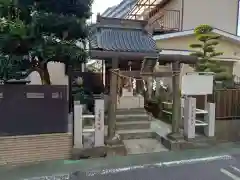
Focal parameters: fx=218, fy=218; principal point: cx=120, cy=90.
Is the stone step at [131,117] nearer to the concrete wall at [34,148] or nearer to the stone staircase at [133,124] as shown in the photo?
the stone staircase at [133,124]

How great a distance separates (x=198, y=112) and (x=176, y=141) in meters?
1.28

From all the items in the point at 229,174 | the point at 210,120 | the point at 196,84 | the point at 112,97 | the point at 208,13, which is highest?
the point at 208,13

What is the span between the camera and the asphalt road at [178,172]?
16.2ft

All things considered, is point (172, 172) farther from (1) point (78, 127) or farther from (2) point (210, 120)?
(2) point (210, 120)

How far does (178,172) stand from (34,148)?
11.8 feet

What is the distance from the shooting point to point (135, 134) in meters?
7.79

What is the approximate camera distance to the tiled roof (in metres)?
7.73

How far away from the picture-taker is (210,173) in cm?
517

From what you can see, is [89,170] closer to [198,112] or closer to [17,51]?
[17,51]

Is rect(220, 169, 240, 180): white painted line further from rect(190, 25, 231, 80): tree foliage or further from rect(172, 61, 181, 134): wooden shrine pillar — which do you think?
rect(190, 25, 231, 80): tree foliage

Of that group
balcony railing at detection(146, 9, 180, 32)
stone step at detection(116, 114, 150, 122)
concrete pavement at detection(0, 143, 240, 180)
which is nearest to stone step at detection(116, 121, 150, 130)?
stone step at detection(116, 114, 150, 122)

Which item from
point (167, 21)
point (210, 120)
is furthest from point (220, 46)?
point (210, 120)

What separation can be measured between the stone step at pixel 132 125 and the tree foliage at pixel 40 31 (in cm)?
345

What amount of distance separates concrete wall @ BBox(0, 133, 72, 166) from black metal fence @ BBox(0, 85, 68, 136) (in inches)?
5.8
